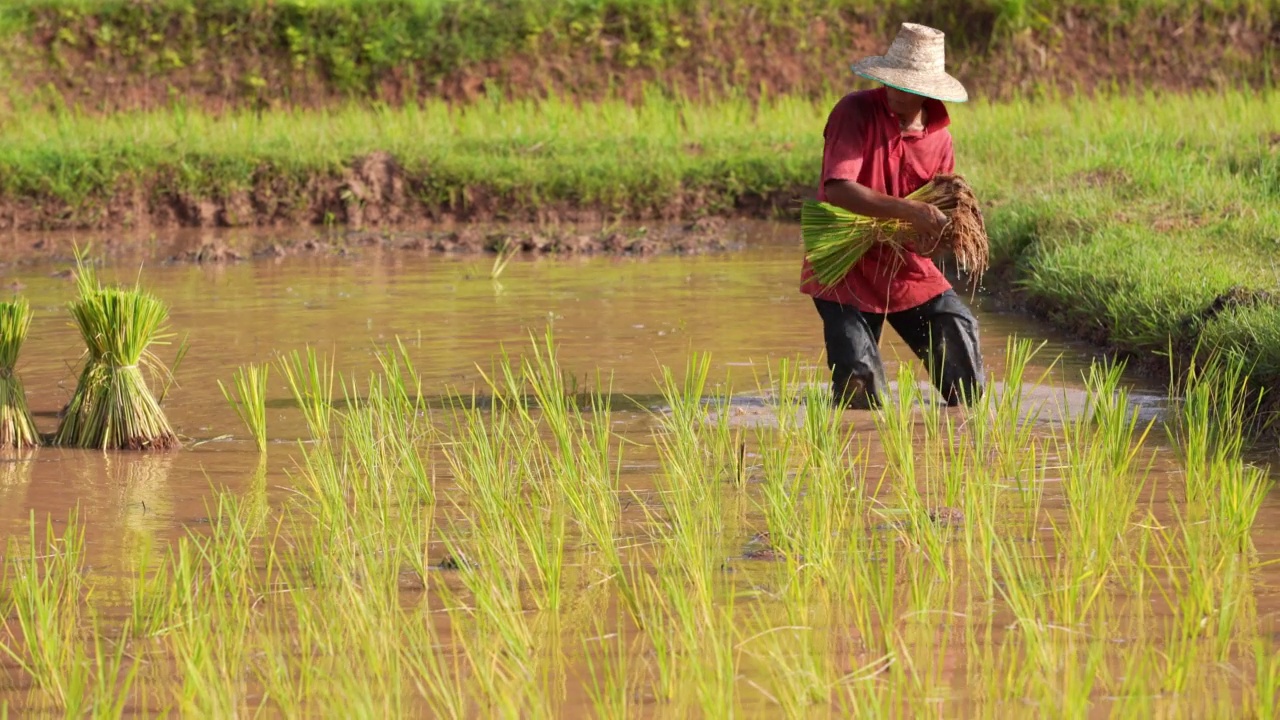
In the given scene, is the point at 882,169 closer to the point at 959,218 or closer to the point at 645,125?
the point at 959,218

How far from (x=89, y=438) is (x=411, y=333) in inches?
85.6

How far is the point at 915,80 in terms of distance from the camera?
15.0ft

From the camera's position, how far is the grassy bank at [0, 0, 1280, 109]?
14508 mm

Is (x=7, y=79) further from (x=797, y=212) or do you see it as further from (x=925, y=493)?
(x=925, y=493)

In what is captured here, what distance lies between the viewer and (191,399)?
18.2 feet

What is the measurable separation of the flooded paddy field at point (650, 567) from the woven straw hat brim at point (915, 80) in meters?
0.81

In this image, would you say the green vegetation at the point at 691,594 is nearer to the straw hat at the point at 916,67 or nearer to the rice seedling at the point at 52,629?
the rice seedling at the point at 52,629

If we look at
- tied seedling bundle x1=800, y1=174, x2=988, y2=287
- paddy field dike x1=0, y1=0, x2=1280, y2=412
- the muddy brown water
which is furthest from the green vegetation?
paddy field dike x1=0, y1=0, x2=1280, y2=412

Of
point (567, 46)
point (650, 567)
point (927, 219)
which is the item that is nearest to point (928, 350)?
point (927, 219)

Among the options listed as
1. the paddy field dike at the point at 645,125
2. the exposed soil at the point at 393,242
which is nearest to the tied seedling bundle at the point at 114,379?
the paddy field dike at the point at 645,125

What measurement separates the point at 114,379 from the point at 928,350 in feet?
7.69

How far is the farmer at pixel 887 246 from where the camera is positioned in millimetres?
4645

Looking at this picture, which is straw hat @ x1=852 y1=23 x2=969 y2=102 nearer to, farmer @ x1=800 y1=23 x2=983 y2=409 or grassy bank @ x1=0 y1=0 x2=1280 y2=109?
farmer @ x1=800 y1=23 x2=983 y2=409

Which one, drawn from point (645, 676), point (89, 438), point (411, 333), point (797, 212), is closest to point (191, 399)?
point (89, 438)
